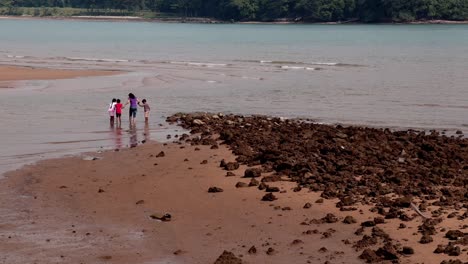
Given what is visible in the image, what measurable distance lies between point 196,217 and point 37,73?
125 feet

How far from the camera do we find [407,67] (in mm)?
59594

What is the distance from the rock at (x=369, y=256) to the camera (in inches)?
469

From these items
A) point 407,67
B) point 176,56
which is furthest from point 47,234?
point 176,56

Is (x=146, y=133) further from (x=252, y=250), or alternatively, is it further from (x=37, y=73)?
(x=37, y=73)

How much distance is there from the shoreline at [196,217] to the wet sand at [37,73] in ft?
88.1

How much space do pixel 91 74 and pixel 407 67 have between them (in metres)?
22.9

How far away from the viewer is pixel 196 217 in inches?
576

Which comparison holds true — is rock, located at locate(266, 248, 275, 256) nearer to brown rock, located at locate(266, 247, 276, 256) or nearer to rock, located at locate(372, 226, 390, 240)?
brown rock, located at locate(266, 247, 276, 256)

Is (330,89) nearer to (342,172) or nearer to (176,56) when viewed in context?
(342,172)

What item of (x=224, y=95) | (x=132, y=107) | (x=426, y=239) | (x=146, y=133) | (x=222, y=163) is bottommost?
(x=224, y=95)

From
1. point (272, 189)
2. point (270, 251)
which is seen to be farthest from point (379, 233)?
point (272, 189)

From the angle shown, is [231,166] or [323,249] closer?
[323,249]

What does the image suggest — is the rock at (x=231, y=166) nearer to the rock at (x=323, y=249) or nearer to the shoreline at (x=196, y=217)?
the shoreline at (x=196, y=217)

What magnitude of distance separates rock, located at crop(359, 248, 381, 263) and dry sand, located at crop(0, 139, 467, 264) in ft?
0.32
